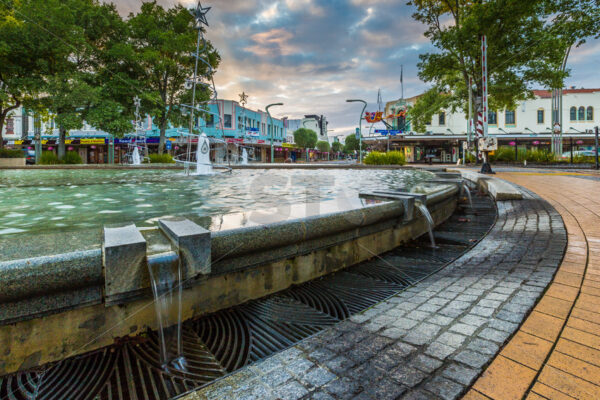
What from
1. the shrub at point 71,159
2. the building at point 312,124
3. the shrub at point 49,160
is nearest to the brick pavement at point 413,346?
the shrub at point 49,160

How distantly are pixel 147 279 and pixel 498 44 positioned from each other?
24.1m

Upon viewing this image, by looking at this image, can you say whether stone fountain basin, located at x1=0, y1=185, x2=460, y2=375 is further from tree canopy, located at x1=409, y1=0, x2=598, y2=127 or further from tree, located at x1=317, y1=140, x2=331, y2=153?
tree, located at x1=317, y1=140, x2=331, y2=153

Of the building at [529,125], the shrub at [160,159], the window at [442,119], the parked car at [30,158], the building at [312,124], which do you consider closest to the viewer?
the shrub at [160,159]

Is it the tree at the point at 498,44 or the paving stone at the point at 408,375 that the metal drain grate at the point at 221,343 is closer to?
the paving stone at the point at 408,375

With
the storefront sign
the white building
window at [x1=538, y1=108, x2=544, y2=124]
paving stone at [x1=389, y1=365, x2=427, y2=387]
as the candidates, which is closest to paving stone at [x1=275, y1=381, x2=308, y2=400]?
paving stone at [x1=389, y1=365, x2=427, y2=387]

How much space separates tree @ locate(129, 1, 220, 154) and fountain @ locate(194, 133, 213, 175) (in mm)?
15024

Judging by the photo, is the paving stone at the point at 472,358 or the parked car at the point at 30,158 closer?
A: the paving stone at the point at 472,358

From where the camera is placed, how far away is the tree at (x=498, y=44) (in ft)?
60.4

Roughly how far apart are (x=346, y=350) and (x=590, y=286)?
79.2 inches

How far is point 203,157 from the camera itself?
12211 millimetres

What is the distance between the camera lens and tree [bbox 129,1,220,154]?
25734 millimetres

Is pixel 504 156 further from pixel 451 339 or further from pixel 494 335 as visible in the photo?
pixel 451 339

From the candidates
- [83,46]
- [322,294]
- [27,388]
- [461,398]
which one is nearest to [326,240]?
[322,294]

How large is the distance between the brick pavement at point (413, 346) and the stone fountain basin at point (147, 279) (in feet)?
2.63
